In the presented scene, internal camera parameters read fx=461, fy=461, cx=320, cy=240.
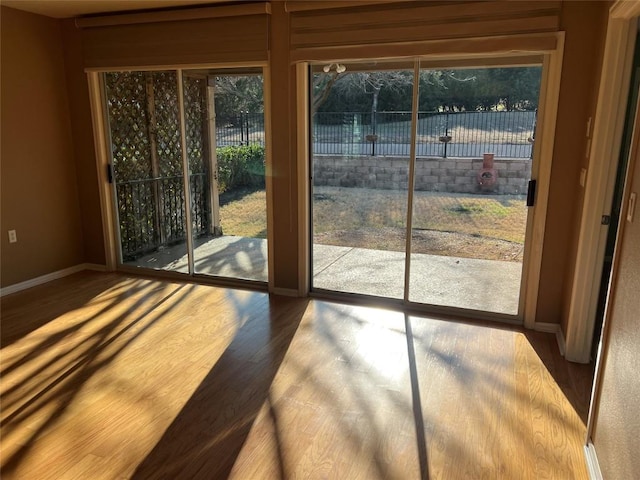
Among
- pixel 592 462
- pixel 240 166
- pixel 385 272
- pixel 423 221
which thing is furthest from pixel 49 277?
pixel 592 462

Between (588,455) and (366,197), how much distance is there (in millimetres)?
2340

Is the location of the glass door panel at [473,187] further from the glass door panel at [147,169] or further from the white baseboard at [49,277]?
the white baseboard at [49,277]

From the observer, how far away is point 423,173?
3.60 metres

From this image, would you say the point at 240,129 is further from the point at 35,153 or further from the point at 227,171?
the point at 35,153

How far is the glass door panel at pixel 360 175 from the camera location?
3605 millimetres

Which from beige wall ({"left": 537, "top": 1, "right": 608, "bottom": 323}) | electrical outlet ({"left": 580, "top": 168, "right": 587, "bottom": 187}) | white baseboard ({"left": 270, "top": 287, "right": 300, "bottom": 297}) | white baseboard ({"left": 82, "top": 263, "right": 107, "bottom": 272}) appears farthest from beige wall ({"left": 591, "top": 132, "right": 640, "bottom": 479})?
white baseboard ({"left": 82, "top": 263, "right": 107, "bottom": 272})

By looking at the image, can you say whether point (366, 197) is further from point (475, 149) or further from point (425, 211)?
point (475, 149)

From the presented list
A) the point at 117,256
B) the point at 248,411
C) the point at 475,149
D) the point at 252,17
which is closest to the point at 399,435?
the point at 248,411

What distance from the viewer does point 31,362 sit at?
9.55ft

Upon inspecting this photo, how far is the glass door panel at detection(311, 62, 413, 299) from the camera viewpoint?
11.8 feet

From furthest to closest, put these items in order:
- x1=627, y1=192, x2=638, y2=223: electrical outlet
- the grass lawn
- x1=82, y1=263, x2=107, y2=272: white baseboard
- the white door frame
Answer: x1=82, y1=263, x2=107, y2=272: white baseboard → the grass lawn → the white door frame → x1=627, y1=192, x2=638, y2=223: electrical outlet

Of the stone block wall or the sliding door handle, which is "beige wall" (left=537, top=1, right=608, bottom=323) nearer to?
the sliding door handle

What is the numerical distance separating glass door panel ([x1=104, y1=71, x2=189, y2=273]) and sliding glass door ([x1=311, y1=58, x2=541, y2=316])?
1.50 meters

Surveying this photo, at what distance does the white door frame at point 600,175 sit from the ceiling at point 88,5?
2800 mm
